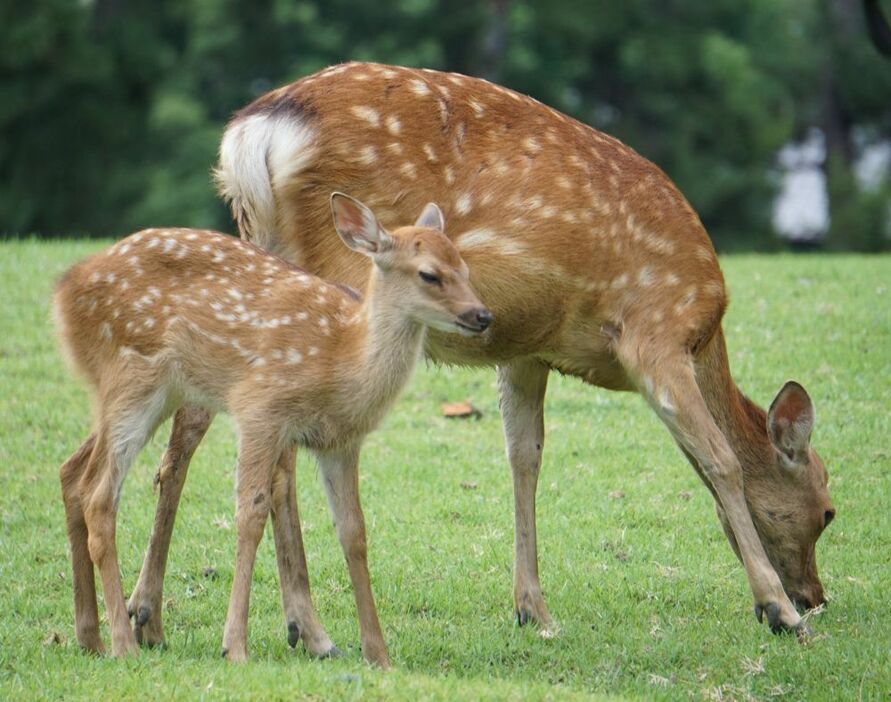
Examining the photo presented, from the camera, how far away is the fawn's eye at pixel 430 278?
22.4 feet

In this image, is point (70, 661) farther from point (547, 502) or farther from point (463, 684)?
point (547, 502)

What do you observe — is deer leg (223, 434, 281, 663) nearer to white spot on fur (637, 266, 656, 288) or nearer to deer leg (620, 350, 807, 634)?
deer leg (620, 350, 807, 634)

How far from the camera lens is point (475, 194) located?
7426 mm

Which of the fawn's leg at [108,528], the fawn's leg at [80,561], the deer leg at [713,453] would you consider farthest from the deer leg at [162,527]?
the deer leg at [713,453]

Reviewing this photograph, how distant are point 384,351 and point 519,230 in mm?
931

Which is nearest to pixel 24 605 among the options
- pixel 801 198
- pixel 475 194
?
pixel 475 194

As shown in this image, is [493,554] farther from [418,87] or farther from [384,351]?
[418,87]

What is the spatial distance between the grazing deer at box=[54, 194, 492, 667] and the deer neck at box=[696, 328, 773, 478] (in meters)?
1.59

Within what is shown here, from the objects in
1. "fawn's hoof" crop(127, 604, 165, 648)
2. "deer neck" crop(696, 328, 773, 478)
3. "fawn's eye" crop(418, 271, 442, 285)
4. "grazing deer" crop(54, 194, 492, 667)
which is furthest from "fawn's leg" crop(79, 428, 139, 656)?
"deer neck" crop(696, 328, 773, 478)

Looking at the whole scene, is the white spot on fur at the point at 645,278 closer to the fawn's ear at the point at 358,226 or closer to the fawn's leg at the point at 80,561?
the fawn's ear at the point at 358,226

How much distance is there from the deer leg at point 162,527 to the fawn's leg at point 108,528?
1.46 ft

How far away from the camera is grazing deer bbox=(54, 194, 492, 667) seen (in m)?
6.85

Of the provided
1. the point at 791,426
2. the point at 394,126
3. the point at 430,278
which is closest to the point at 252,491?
the point at 430,278

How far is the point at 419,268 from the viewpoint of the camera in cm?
684
